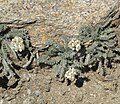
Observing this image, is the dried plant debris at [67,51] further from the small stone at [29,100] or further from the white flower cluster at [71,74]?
the small stone at [29,100]

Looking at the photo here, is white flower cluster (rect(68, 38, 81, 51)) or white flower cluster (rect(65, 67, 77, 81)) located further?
white flower cluster (rect(65, 67, 77, 81))

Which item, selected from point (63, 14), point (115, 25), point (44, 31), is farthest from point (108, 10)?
point (44, 31)

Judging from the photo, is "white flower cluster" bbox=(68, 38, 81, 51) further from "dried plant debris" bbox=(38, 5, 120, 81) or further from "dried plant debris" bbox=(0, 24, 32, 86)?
"dried plant debris" bbox=(0, 24, 32, 86)

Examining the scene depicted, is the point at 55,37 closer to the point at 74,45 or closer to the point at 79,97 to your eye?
the point at 74,45


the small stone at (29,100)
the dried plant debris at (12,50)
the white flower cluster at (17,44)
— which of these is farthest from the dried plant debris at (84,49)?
the small stone at (29,100)

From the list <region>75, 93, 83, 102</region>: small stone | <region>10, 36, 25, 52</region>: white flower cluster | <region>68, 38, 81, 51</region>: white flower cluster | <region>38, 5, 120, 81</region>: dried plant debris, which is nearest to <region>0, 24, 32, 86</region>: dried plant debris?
<region>10, 36, 25, 52</region>: white flower cluster

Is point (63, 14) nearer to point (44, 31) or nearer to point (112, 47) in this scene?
point (44, 31)

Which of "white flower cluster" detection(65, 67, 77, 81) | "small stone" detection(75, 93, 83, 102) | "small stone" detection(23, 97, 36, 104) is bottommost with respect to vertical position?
"small stone" detection(75, 93, 83, 102)

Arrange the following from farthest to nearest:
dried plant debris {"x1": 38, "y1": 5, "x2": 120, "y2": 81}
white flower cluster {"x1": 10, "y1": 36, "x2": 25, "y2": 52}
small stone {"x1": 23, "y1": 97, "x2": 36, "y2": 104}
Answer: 1. small stone {"x1": 23, "y1": 97, "x2": 36, "y2": 104}
2. dried plant debris {"x1": 38, "y1": 5, "x2": 120, "y2": 81}
3. white flower cluster {"x1": 10, "y1": 36, "x2": 25, "y2": 52}

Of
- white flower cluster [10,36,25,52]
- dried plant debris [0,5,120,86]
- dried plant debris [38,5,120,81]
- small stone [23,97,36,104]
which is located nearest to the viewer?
white flower cluster [10,36,25,52]
